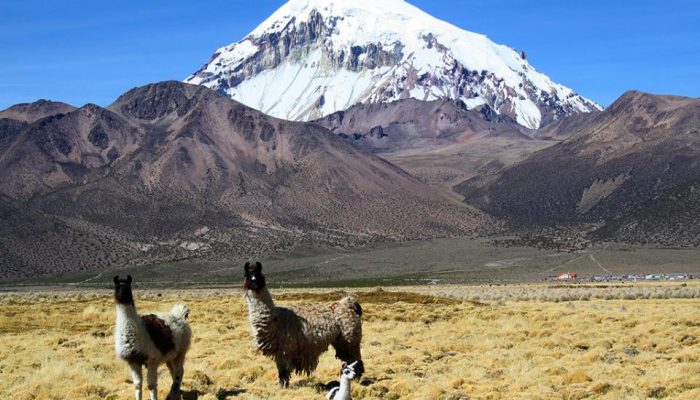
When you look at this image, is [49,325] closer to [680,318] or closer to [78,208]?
[680,318]

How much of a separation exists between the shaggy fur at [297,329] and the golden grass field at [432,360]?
1.87 feet

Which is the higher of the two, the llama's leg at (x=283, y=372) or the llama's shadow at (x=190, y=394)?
the llama's leg at (x=283, y=372)

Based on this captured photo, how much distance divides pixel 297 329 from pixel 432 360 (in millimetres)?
5231

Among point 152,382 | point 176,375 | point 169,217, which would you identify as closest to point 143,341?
point 152,382

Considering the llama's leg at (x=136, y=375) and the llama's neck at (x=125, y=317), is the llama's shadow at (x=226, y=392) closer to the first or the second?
the llama's leg at (x=136, y=375)

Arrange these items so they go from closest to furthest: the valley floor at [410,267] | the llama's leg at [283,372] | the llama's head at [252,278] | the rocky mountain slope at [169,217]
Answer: the llama's head at [252,278]
the llama's leg at [283,372]
the valley floor at [410,267]
the rocky mountain slope at [169,217]

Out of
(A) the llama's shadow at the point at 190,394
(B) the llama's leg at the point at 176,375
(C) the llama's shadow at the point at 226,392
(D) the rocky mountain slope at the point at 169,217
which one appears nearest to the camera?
(B) the llama's leg at the point at 176,375

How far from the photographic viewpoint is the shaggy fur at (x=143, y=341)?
1388 centimetres

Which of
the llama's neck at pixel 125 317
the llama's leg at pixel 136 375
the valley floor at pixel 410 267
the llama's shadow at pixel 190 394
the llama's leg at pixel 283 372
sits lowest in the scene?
the valley floor at pixel 410 267

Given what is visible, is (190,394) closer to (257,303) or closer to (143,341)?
(143,341)

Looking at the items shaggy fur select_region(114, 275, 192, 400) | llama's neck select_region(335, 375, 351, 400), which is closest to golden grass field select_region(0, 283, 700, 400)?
shaggy fur select_region(114, 275, 192, 400)

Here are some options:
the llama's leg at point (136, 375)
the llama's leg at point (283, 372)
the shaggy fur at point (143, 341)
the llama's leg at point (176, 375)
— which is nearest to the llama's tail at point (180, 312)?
the shaggy fur at point (143, 341)

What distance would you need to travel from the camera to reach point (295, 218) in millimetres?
178750

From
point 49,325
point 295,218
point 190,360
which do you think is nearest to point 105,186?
point 295,218
